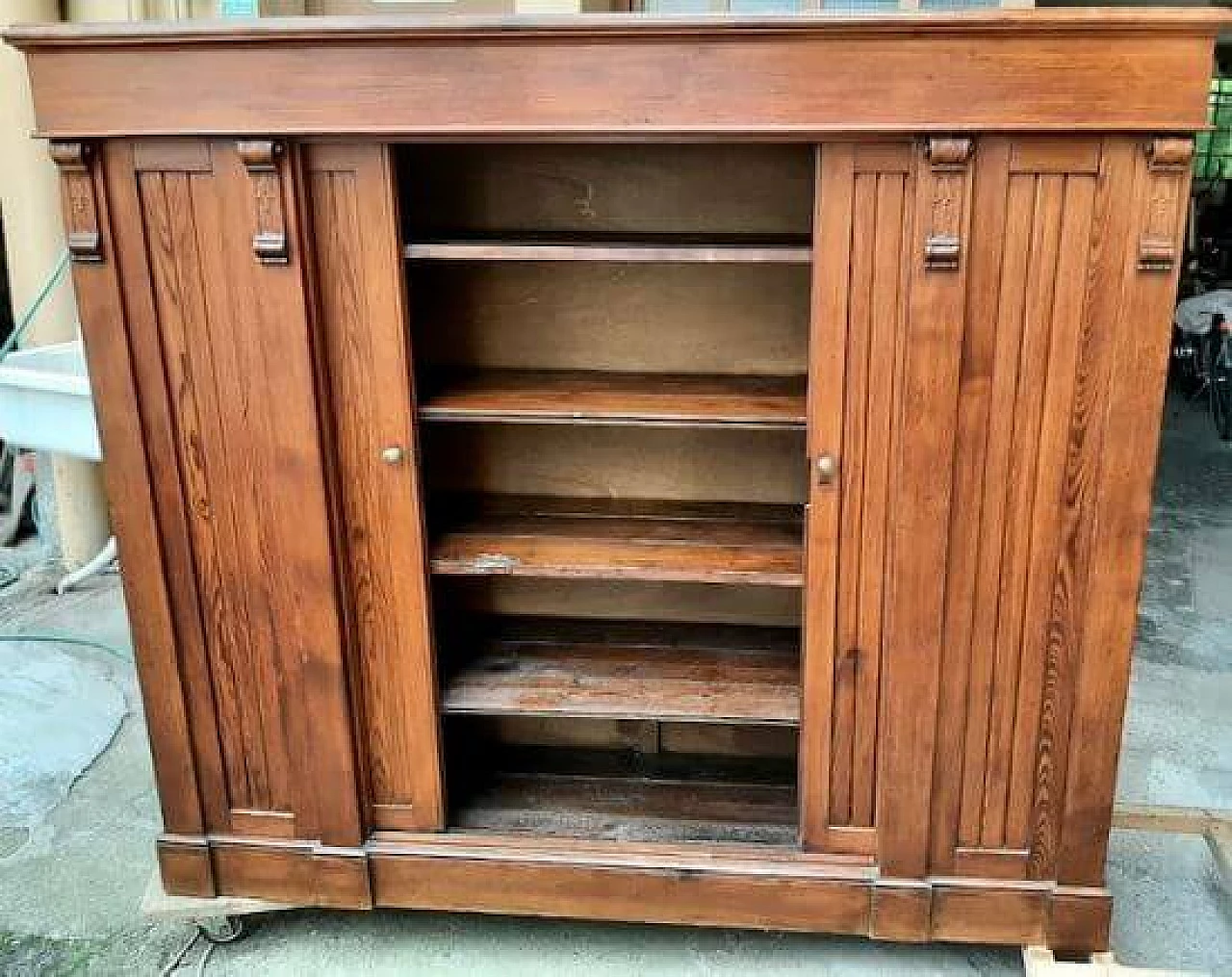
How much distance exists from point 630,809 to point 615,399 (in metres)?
0.84

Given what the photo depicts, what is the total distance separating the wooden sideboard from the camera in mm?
1646

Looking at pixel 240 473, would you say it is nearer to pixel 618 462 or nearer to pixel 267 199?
pixel 267 199

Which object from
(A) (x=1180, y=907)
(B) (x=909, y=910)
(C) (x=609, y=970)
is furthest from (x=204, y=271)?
(A) (x=1180, y=907)

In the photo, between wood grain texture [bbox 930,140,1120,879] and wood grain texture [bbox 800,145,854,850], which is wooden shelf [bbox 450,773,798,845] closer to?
wood grain texture [bbox 800,145,854,850]

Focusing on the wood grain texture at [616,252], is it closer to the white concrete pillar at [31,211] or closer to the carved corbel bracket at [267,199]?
the carved corbel bracket at [267,199]

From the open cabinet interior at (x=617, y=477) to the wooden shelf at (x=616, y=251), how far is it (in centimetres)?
8

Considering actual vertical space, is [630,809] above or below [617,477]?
below

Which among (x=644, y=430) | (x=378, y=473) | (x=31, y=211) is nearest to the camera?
(x=378, y=473)

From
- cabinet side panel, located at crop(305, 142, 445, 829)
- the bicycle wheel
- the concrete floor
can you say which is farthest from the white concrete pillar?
the bicycle wheel

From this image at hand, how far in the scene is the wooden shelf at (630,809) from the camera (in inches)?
83.7

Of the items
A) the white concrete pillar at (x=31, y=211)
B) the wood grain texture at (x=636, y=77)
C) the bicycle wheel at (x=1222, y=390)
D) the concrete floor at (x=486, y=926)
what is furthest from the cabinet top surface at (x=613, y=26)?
the bicycle wheel at (x=1222, y=390)

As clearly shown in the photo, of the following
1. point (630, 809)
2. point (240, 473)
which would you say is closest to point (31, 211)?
point (240, 473)

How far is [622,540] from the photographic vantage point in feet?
6.91

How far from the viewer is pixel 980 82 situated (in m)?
1.58
